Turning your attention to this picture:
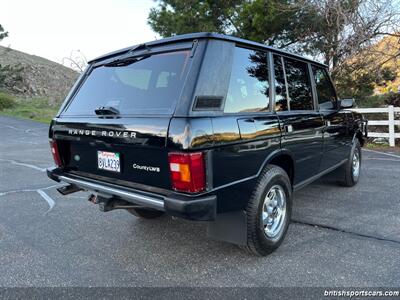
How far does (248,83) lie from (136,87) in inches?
40.8

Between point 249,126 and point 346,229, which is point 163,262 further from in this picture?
point 346,229

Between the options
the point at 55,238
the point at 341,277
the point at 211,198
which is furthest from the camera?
the point at 55,238

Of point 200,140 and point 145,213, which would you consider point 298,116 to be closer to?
point 200,140

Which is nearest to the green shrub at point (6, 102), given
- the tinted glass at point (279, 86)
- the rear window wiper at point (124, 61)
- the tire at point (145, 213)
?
the tire at point (145, 213)

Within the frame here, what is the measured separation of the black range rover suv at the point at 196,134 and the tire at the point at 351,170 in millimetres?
1703

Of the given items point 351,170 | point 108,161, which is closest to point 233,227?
point 108,161

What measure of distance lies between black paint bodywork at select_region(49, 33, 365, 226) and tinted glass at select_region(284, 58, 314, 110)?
0.20 metres

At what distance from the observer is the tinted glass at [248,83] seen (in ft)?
9.37

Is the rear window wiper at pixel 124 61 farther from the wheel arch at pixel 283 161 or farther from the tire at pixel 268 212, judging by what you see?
the tire at pixel 268 212

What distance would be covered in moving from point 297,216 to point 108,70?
281 centimetres

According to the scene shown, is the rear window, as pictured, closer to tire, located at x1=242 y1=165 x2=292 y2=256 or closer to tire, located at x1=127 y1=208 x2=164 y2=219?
tire, located at x1=242 y1=165 x2=292 y2=256

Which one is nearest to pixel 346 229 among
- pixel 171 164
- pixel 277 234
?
pixel 277 234

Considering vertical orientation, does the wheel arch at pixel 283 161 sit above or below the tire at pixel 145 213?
above

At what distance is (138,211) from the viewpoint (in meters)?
4.01
